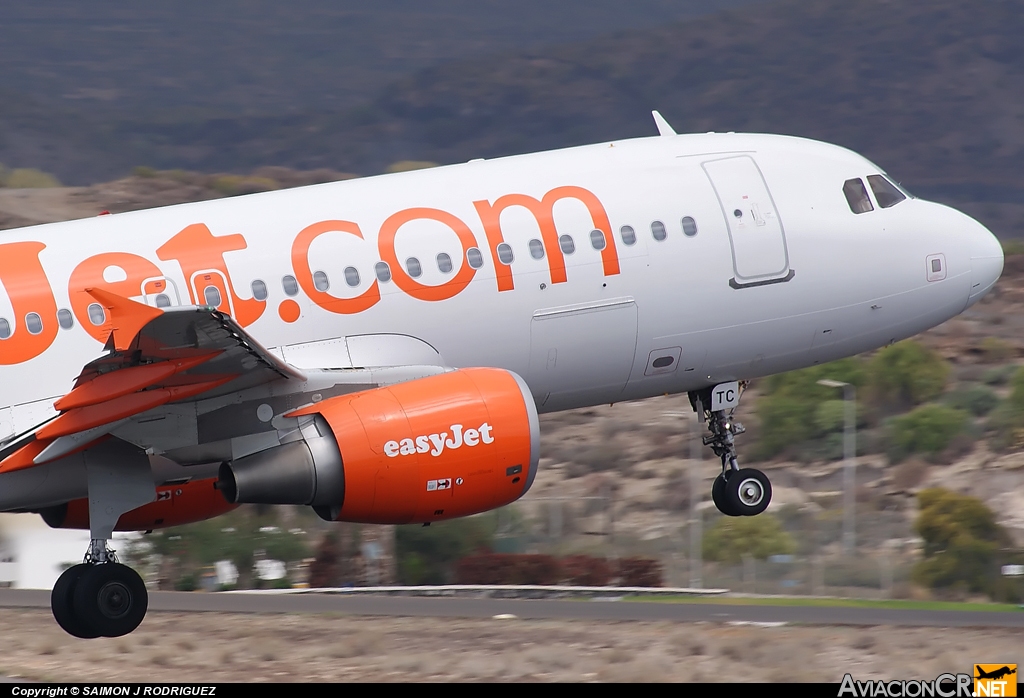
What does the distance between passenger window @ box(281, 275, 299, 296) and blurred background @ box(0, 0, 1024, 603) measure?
75.8ft

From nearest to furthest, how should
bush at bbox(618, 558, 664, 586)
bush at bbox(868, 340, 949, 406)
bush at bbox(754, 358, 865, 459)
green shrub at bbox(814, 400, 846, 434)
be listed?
1. bush at bbox(618, 558, 664, 586)
2. bush at bbox(754, 358, 865, 459)
3. green shrub at bbox(814, 400, 846, 434)
4. bush at bbox(868, 340, 949, 406)

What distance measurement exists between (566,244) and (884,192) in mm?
5052

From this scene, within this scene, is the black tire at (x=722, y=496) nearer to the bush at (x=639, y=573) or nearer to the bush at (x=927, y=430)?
the bush at (x=639, y=573)

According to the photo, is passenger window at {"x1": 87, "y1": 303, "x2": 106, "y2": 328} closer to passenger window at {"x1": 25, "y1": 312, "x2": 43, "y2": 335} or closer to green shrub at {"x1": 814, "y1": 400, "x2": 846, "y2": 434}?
passenger window at {"x1": 25, "y1": 312, "x2": 43, "y2": 335}

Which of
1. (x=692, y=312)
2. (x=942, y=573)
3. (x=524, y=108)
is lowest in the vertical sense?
(x=942, y=573)

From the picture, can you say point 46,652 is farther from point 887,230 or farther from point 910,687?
point 887,230

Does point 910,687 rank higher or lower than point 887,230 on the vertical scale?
lower

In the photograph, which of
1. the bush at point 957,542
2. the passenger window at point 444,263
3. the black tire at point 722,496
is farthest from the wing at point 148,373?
the bush at point 957,542

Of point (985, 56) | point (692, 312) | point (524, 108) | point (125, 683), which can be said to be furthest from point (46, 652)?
point (985, 56)

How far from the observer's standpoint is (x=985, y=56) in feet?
429

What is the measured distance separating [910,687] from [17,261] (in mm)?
11112

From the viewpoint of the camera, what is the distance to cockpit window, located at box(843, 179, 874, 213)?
795 inches

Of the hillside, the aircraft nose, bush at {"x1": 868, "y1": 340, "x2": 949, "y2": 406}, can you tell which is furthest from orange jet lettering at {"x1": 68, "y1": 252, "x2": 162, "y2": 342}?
the hillside

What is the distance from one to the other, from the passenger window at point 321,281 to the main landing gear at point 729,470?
593 centimetres
